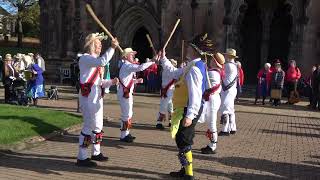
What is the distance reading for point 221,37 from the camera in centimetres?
2634

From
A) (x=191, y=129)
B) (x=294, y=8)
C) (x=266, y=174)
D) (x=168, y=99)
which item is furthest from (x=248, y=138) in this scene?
(x=294, y=8)

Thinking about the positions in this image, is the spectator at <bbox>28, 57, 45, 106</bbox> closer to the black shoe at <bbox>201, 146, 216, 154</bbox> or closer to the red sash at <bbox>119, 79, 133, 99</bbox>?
the red sash at <bbox>119, 79, 133, 99</bbox>

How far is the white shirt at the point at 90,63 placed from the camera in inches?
292

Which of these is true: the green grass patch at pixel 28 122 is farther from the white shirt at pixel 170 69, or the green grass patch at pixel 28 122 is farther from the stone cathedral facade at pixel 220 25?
the stone cathedral facade at pixel 220 25

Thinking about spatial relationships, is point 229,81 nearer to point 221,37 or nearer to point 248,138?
point 248,138

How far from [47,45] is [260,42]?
45.9 feet

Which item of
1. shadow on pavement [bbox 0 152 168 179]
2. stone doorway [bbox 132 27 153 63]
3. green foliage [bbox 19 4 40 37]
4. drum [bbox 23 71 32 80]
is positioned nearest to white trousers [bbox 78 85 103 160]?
shadow on pavement [bbox 0 152 168 179]

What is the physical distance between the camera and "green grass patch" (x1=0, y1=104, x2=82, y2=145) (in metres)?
9.66

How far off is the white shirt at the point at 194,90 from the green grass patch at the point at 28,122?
12.7 ft

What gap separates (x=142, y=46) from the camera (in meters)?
31.7

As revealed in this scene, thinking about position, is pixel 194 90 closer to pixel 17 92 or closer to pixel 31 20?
pixel 17 92

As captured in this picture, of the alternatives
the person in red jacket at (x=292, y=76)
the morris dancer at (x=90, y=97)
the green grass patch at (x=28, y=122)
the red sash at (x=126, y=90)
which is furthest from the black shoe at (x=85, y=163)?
the person in red jacket at (x=292, y=76)

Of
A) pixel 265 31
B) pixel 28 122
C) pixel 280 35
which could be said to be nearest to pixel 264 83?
pixel 265 31

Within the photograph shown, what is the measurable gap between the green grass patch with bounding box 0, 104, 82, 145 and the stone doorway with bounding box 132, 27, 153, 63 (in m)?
18.2
